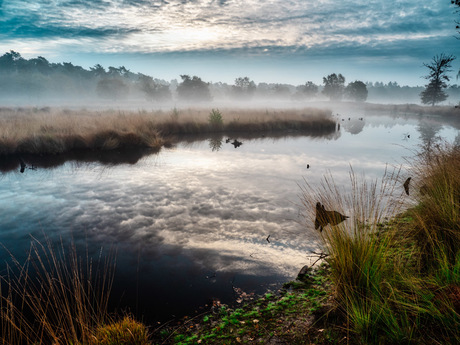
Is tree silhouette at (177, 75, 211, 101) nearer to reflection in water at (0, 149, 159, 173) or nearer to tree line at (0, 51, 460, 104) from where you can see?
tree line at (0, 51, 460, 104)

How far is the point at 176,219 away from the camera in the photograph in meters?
6.99

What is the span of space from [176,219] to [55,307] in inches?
132

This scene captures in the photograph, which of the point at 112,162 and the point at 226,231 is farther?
the point at 112,162

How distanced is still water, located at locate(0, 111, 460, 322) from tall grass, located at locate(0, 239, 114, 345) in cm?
37

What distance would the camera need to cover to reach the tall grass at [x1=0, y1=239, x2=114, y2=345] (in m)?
2.43

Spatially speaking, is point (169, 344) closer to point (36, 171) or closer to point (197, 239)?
point (197, 239)

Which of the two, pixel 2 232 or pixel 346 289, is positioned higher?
pixel 346 289

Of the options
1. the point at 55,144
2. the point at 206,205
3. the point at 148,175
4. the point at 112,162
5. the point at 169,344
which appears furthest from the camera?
the point at 55,144

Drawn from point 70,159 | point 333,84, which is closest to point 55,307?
point 70,159

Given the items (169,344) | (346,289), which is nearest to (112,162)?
(169,344)

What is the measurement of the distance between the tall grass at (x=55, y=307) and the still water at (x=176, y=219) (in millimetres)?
365

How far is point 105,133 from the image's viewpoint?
16047mm

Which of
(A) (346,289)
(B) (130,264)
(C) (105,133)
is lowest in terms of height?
(B) (130,264)

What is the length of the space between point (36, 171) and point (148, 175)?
5.06 meters
